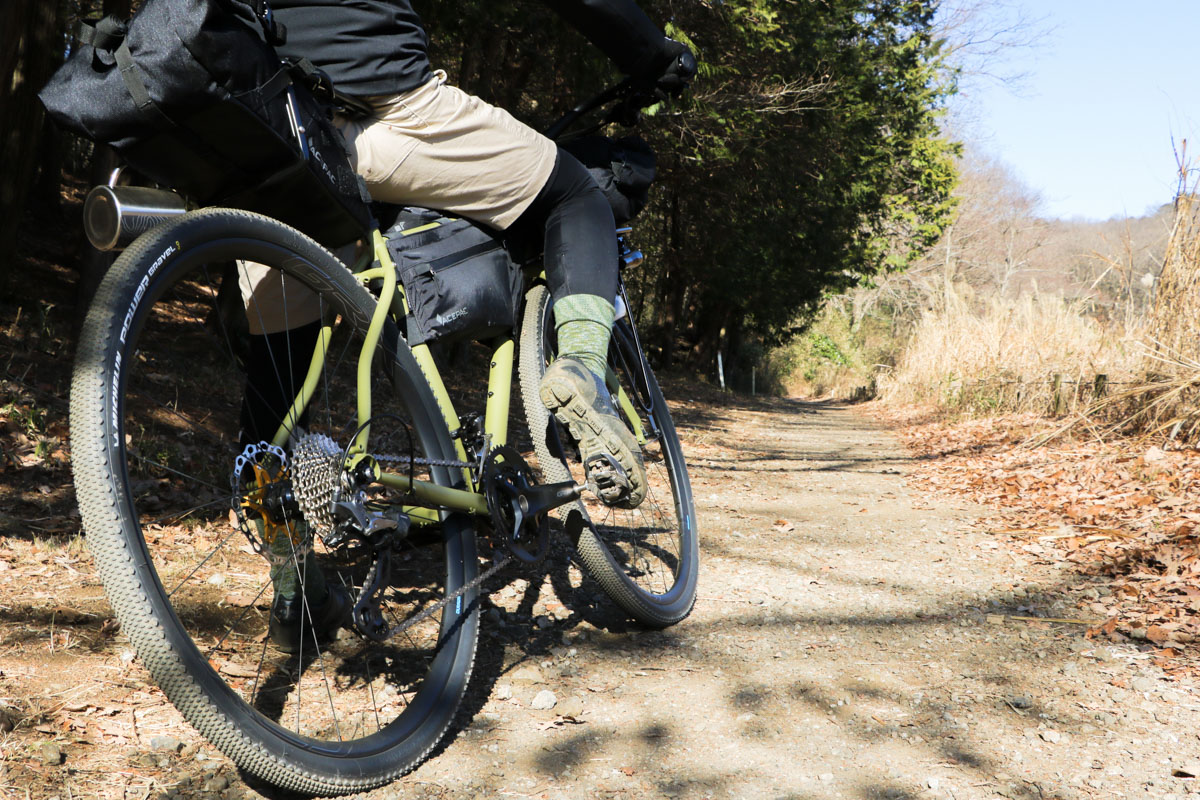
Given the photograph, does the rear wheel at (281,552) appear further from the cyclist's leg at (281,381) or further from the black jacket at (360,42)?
the black jacket at (360,42)

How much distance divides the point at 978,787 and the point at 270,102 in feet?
6.81

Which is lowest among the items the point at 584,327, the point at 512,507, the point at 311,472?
the point at 512,507

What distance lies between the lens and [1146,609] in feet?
9.71

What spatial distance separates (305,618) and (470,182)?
1.22 metres

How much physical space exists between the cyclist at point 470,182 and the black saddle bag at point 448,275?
0.06 m

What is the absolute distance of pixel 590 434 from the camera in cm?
222

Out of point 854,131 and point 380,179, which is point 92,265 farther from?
point 854,131

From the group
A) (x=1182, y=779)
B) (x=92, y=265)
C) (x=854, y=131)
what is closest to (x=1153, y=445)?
(x=1182, y=779)

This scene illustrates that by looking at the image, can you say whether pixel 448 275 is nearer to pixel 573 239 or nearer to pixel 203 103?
pixel 573 239

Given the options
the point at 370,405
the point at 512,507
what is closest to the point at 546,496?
the point at 512,507

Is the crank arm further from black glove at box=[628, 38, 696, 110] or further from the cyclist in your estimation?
black glove at box=[628, 38, 696, 110]

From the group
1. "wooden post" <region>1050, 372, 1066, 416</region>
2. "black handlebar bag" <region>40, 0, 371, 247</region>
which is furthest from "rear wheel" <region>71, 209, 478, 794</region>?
"wooden post" <region>1050, 372, 1066, 416</region>

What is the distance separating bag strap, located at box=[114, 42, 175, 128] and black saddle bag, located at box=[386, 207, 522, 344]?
745 mm

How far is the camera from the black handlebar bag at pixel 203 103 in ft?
4.79
